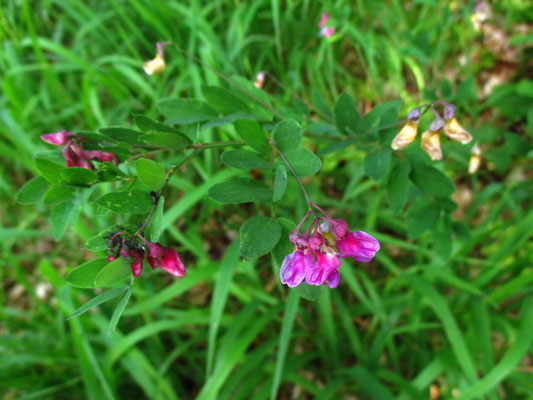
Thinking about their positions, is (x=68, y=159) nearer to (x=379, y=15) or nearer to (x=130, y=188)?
→ (x=130, y=188)

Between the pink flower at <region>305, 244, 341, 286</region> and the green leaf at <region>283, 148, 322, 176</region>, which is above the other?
the green leaf at <region>283, 148, 322, 176</region>

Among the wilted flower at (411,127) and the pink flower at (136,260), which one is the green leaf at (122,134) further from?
the wilted flower at (411,127)

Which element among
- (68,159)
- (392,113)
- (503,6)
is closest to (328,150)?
(392,113)

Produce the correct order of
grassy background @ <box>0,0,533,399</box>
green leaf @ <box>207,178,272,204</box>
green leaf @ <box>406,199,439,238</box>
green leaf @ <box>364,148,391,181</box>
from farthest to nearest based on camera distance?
grassy background @ <box>0,0,533,399</box> < green leaf @ <box>406,199,439,238</box> < green leaf @ <box>364,148,391,181</box> < green leaf @ <box>207,178,272,204</box>

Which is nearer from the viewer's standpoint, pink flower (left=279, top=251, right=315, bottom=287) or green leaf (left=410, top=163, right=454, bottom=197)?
pink flower (left=279, top=251, right=315, bottom=287)

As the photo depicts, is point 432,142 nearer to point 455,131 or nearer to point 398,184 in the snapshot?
point 455,131

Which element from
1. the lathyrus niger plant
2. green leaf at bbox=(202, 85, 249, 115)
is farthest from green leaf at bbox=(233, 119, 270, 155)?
green leaf at bbox=(202, 85, 249, 115)

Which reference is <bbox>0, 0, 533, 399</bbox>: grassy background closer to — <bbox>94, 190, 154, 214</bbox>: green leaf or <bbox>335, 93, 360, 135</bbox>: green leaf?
<bbox>335, 93, 360, 135</bbox>: green leaf

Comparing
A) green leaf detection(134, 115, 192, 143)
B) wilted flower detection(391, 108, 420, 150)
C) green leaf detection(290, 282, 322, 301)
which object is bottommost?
green leaf detection(290, 282, 322, 301)

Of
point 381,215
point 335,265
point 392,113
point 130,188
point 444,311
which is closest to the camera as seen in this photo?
point 335,265
